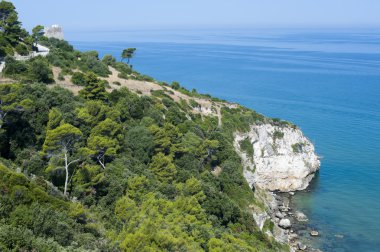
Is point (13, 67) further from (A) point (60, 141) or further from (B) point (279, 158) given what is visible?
(B) point (279, 158)

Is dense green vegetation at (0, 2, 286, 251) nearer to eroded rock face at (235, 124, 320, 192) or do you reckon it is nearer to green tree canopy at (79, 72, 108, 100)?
green tree canopy at (79, 72, 108, 100)

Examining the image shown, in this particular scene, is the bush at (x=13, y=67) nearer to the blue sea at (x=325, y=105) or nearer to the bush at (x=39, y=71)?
the bush at (x=39, y=71)

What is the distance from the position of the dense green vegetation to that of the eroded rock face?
40.6ft

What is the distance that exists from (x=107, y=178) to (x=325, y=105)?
278 ft

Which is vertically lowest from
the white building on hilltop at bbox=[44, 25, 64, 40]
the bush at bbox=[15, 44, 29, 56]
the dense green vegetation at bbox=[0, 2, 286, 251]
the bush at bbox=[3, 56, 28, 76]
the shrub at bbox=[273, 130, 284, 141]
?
the shrub at bbox=[273, 130, 284, 141]

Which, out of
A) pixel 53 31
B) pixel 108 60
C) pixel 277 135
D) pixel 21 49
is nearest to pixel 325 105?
pixel 277 135


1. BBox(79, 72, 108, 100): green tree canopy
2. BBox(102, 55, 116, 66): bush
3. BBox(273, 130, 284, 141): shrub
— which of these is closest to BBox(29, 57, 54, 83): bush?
BBox(79, 72, 108, 100): green tree canopy

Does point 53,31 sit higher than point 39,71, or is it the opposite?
point 53,31

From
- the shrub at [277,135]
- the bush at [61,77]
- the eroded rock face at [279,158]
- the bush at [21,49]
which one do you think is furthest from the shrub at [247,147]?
the bush at [21,49]

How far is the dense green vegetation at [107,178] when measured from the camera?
18094 mm

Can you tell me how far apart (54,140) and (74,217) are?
25.1 ft

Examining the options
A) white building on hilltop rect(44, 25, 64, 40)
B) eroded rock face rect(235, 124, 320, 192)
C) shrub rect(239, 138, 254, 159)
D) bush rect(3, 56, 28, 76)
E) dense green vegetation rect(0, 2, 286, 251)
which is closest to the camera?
dense green vegetation rect(0, 2, 286, 251)

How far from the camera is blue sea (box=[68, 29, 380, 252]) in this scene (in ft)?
160

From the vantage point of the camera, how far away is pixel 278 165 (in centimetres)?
6122
